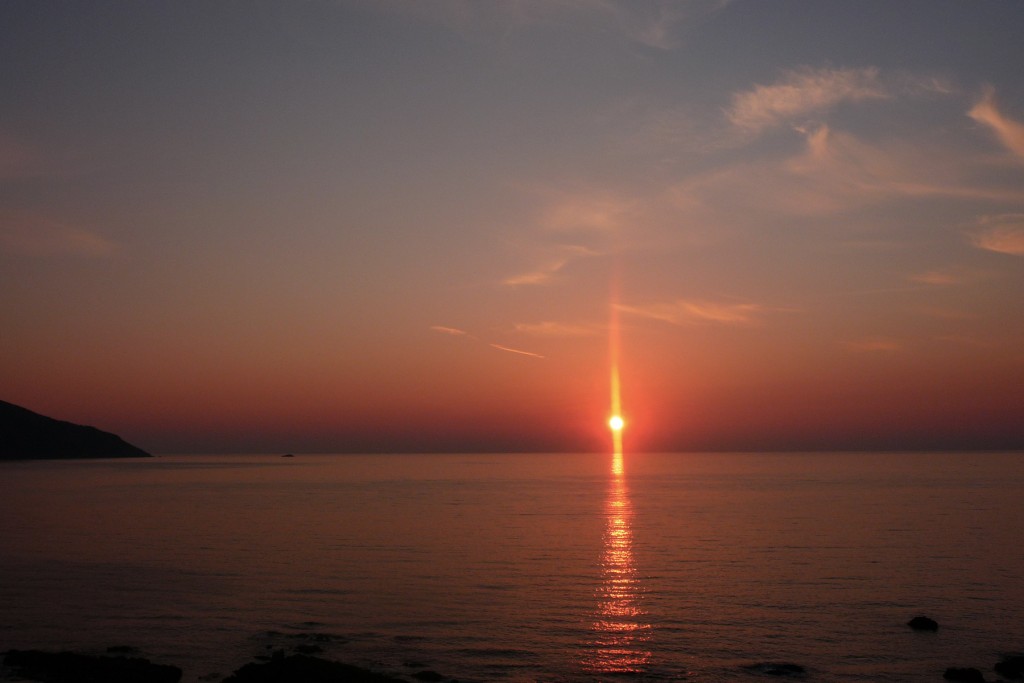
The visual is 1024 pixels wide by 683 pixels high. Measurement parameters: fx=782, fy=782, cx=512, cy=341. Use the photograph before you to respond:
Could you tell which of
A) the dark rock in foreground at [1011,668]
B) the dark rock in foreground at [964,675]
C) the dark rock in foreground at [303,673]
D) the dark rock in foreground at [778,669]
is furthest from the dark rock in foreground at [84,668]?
the dark rock in foreground at [1011,668]

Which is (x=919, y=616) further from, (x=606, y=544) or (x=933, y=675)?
(x=606, y=544)

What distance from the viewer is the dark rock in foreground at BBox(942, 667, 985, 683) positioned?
1115 inches

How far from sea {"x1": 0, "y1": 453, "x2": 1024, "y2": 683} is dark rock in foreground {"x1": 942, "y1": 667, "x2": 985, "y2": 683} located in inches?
19.0

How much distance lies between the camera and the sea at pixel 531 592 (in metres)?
32.1

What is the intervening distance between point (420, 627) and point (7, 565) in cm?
3455

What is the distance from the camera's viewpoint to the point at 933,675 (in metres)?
29.6

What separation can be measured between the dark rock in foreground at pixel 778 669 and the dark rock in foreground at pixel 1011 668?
7275mm

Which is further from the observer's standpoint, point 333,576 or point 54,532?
point 54,532

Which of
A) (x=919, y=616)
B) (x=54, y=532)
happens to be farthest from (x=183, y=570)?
(x=919, y=616)

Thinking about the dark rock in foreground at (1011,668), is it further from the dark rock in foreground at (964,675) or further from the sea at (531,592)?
the dark rock in foreground at (964,675)

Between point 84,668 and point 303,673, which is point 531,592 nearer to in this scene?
point 303,673

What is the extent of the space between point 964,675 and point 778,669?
6.53 m

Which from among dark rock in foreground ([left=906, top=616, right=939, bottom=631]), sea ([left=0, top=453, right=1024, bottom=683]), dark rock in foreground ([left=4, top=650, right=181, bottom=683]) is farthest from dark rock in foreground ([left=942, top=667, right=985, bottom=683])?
dark rock in foreground ([left=4, top=650, right=181, bottom=683])

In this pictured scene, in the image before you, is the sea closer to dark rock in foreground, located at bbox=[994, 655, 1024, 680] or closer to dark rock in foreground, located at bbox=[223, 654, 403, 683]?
dark rock in foreground, located at bbox=[994, 655, 1024, 680]
